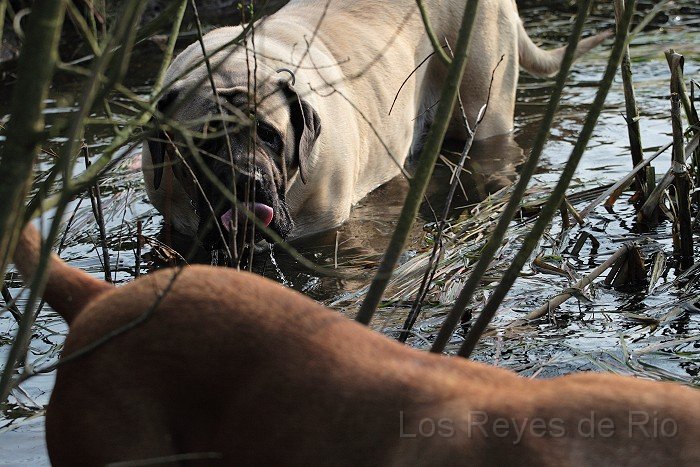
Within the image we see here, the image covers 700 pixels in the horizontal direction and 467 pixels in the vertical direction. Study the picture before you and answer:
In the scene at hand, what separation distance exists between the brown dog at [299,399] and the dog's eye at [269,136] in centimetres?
263

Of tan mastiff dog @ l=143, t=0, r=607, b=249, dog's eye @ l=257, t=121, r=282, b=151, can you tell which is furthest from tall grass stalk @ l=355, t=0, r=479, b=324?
dog's eye @ l=257, t=121, r=282, b=151

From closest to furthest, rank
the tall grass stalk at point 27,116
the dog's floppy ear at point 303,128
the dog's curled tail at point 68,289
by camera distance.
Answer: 1. the tall grass stalk at point 27,116
2. the dog's curled tail at point 68,289
3. the dog's floppy ear at point 303,128

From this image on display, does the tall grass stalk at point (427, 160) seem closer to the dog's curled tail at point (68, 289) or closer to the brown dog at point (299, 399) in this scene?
the brown dog at point (299, 399)

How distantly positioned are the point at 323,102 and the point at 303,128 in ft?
1.95

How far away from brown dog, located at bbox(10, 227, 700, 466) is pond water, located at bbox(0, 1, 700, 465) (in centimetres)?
116

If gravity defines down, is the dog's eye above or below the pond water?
above

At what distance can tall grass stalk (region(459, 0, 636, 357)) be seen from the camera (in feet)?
9.02

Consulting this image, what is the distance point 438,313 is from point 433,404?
2.04m

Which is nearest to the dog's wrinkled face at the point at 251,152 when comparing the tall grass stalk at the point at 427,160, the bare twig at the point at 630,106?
the bare twig at the point at 630,106

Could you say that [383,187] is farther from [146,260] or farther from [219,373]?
[219,373]

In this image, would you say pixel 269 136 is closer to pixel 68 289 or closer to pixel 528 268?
pixel 528 268

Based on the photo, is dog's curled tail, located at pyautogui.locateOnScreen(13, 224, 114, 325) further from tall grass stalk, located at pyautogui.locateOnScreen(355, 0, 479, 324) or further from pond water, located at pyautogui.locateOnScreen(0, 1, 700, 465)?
pond water, located at pyautogui.locateOnScreen(0, 1, 700, 465)

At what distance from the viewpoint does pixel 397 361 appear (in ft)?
7.02

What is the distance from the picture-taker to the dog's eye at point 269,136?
4.93 metres
